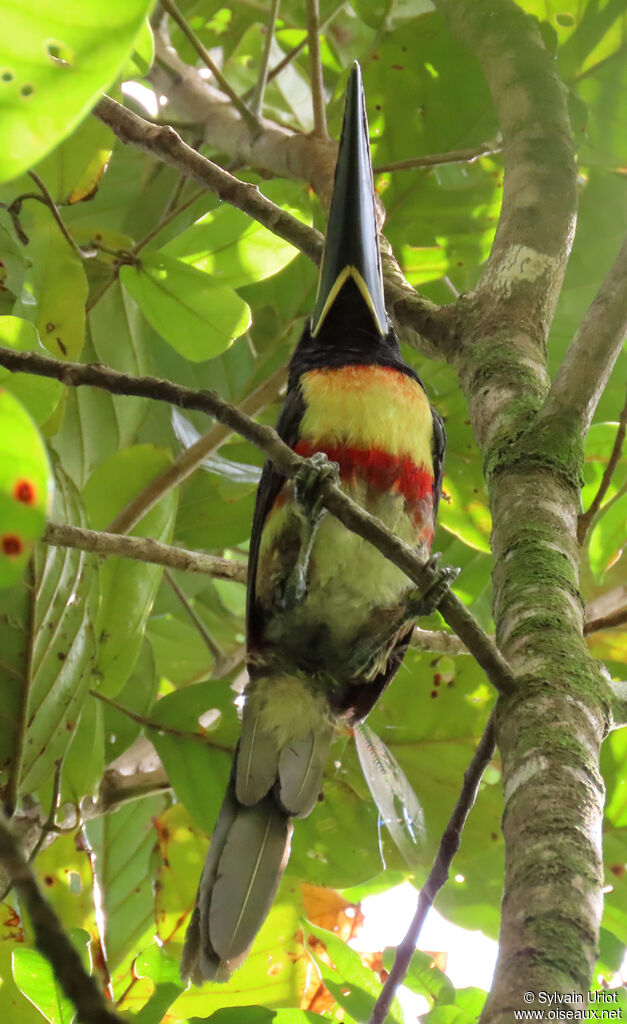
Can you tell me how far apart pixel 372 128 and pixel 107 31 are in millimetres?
2200

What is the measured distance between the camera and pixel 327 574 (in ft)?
7.53

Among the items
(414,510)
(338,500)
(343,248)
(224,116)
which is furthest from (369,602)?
(224,116)

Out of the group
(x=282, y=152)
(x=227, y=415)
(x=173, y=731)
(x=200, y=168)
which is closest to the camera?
(x=227, y=415)

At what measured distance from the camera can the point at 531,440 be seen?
166 centimetres

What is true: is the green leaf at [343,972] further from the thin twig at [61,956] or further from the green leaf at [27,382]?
the thin twig at [61,956]

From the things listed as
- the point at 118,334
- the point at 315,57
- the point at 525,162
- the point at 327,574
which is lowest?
the point at 327,574

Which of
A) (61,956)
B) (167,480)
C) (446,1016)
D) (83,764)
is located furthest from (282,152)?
(61,956)

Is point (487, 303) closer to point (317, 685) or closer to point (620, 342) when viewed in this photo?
point (620, 342)

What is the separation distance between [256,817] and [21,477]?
1.58 m

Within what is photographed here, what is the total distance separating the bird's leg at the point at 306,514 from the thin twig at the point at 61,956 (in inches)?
40.2

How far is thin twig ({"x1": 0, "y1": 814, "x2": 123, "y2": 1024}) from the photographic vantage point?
1.94 ft

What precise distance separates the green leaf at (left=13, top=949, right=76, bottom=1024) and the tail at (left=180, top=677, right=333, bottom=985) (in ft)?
0.77

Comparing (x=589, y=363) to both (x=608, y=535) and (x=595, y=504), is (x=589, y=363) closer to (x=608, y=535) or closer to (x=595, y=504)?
(x=595, y=504)

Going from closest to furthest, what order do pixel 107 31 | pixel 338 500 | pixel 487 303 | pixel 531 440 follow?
pixel 107 31 → pixel 338 500 → pixel 531 440 → pixel 487 303
